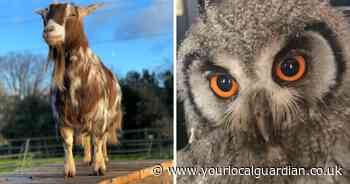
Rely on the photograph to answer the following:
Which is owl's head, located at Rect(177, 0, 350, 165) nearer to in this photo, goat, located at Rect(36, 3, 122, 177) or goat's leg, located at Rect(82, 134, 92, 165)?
goat, located at Rect(36, 3, 122, 177)

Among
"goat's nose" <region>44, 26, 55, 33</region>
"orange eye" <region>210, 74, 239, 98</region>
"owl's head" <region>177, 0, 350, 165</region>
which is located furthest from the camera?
"goat's nose" <region>44, 26, 55, 33</region>

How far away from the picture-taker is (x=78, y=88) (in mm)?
3357

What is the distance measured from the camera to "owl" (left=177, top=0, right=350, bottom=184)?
2879mm

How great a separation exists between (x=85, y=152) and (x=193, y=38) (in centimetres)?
134

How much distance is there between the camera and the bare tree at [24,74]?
11.1 ft

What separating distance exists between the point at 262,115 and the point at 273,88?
22cm

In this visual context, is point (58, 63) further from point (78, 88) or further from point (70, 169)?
point (70, 169)

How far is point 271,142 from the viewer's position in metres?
3.00

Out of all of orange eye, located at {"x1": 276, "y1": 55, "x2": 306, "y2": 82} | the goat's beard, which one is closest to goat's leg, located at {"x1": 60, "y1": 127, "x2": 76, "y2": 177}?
the goat's beard

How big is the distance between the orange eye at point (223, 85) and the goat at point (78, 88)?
866 millimetres

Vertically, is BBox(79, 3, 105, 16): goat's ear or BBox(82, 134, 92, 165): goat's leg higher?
BBox(79, 3, 105, 16): goat's ear

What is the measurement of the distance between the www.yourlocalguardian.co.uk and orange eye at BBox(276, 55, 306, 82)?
69cm

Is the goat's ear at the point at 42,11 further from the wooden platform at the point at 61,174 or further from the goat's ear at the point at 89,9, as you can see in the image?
the wooden platform at the point at 61,174

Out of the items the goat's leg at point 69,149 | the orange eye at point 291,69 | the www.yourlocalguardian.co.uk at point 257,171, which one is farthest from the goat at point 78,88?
the orange eye at point 291,69
